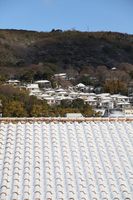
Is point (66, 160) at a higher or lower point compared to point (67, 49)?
higher

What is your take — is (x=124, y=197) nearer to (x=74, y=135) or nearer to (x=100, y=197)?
(x=100, y=197)

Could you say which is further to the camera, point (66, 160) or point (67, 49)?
point (67, 49)

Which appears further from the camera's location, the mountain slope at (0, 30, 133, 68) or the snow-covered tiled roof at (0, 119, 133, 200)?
the mountain slope at (0, 30, 133, 68)

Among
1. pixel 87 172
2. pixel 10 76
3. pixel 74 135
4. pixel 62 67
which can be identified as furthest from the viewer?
pixel 62 67

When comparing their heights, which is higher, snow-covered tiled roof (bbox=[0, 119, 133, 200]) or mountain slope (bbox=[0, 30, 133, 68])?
snow-covered tiled roof (bbox=[0, 119, 133, 200])

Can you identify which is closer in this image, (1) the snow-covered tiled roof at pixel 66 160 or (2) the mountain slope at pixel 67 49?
(1) the snow-covered tiled roof at pixel 66 160

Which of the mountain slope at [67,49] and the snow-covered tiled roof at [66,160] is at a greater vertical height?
the snow-covered tiled roof at [66,160]

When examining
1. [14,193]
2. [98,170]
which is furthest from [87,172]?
[14,193]

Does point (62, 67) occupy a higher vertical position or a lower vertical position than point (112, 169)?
lower
